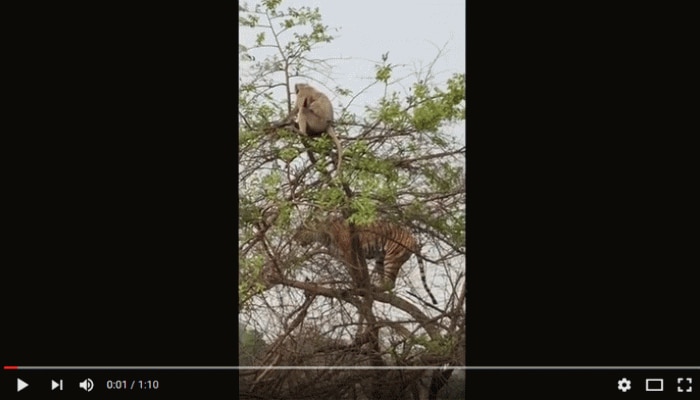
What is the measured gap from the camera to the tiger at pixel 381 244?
15.6 ft

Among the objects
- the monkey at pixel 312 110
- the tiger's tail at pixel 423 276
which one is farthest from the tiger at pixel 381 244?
the monkey at pixel 312 110

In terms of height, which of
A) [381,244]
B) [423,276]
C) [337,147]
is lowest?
[423,276]

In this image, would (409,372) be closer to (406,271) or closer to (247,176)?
(406,271)

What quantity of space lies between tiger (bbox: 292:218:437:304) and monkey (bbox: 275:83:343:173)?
277 mm

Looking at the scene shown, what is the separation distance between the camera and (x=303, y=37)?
15.6ft

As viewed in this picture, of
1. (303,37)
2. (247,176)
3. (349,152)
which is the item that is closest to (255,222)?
(247,176)

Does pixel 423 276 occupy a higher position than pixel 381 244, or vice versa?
pixel 381 244
